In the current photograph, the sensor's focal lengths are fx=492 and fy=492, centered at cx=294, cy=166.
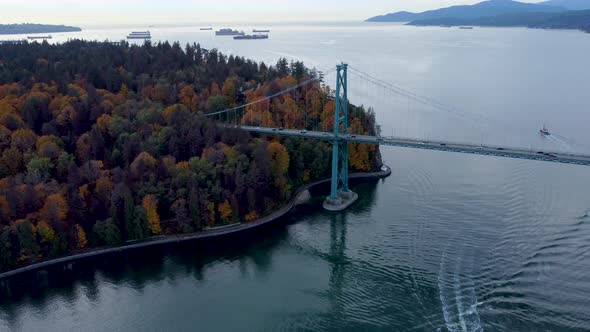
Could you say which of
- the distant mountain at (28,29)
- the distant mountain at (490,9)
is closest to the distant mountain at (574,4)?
the distant mountain at (490,9)

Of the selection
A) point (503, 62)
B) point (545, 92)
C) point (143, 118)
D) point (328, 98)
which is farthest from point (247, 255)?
point (503, 62)

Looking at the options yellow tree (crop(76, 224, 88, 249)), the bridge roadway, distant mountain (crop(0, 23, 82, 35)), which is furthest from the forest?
distant mountain (crop(0, 23, 82, 35))

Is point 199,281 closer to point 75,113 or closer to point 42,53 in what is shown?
point 75,113

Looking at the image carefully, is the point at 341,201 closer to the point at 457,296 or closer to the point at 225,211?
the point at 225,211

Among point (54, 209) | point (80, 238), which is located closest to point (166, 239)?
point (80, 238)

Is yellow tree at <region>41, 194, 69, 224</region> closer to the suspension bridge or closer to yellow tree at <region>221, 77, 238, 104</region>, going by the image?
the suspension bridge
